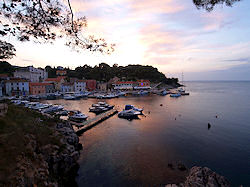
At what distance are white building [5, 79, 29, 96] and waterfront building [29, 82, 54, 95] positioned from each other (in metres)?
3.04

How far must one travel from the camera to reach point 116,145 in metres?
16.0

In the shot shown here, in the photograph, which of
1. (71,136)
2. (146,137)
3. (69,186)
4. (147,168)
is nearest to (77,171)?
(69,186)

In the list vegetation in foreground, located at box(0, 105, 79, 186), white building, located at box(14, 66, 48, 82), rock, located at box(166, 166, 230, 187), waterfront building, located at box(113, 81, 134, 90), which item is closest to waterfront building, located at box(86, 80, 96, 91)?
waterfront building, located at box(113, 81, 134, 90)

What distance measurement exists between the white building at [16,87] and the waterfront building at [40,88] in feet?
9.97

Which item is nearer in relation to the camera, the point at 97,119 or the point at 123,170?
the point at 123,170

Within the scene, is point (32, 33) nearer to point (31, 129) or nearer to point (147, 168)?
point (31, 129)

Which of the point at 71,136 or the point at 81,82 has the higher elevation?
the point at 81,82

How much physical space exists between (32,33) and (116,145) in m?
13.9

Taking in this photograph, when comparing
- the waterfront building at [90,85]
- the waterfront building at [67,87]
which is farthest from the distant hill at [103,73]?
the waterfront building at [67,87]

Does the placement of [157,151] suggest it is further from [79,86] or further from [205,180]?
[79,86]

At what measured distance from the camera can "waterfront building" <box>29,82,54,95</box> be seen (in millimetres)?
54412

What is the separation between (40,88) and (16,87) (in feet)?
28.0

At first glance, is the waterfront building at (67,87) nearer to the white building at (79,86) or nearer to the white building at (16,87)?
the white building at (79,86)

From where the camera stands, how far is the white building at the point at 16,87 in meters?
48.8
